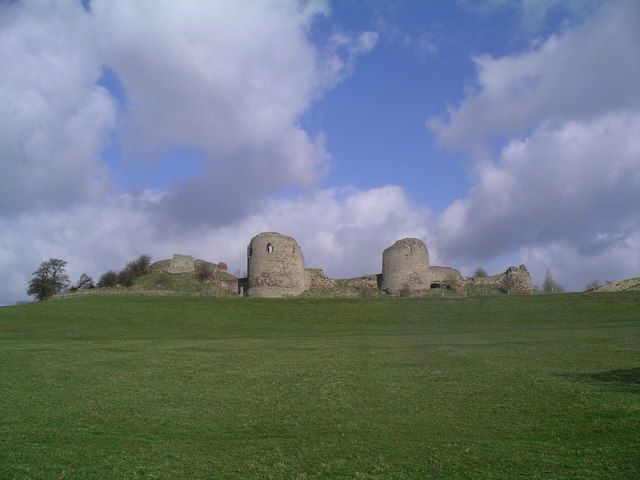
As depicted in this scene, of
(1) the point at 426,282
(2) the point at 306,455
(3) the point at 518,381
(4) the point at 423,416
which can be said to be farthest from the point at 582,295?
(2) the point at 306,455

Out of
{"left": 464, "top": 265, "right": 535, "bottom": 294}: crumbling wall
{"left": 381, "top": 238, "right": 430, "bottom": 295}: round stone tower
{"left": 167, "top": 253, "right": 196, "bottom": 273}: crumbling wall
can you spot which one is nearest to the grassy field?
{"left": 381, "top": 238, "right": 430, "bottom": 295}: round stone tower

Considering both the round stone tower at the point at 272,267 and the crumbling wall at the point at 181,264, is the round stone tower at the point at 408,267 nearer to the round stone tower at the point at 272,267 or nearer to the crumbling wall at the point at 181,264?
the round stone tower at the point at 272,267

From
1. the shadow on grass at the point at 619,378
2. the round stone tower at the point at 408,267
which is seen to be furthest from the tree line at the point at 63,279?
the shadow on grass at the point at 619,378

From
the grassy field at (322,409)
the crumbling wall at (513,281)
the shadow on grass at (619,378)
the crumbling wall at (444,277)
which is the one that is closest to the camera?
the grassy field at (322,409)

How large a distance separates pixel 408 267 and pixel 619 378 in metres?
42.3

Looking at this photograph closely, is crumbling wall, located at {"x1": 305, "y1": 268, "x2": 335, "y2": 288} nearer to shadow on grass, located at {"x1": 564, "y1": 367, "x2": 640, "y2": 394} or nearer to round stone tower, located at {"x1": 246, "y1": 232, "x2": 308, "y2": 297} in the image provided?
round stone tower, located at {"x1": 246, "y1": 232, "x2": 308, "y2": 297}

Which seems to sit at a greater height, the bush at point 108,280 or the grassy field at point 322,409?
the bush at point 108,280

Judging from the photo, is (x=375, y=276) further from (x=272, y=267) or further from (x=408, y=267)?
(x=272, y=267)

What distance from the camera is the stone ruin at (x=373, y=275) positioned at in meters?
51.6

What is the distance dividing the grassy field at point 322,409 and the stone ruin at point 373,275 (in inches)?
1238

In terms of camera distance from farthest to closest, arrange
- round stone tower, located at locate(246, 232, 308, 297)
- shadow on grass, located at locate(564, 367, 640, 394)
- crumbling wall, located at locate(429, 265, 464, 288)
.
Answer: crumbling wall, located at locate(429, 265, 464, 288) → round stone tower, located at locate(246, 232, 308, 297) → shadow on grass, located at locate(564, 367, 640, 394)

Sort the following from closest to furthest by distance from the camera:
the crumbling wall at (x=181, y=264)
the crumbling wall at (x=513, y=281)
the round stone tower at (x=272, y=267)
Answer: the round stone tower at (x=272, y=267), the crumbling wall at (x=513, y=281), the crumbling wall at (x=181, y=264)

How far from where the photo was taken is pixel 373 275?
191 ft

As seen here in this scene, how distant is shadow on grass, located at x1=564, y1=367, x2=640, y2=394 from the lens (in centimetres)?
1007
